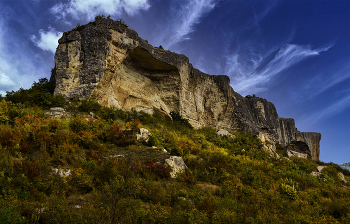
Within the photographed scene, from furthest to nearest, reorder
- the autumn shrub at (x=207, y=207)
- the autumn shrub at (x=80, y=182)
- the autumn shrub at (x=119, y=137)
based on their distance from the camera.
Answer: the autumn shrub at (x=119, y=137) → the autumn shrub at (x=80, y=182) → the autumn shrub at (x=207, y=207)

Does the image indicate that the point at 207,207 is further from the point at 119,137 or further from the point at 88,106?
the point at 88,106

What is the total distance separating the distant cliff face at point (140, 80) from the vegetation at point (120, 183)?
2414 millimetres

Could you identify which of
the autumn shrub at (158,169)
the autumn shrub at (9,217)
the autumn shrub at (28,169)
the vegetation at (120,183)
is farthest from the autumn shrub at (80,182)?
the autumn shrub at (158,169)

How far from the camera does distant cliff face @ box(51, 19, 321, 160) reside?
1647 centimetres

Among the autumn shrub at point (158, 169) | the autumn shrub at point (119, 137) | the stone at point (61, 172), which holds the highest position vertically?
the autumn shrub at point (119, 137)

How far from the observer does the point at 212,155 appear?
13164 millimetres

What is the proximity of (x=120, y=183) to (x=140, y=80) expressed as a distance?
641 inches

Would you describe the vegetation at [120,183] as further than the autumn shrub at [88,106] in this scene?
No

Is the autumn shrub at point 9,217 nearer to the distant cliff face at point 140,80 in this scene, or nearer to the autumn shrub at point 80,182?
the autumn shrub at point 80,182

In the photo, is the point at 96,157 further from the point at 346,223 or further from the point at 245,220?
the point at 346,223

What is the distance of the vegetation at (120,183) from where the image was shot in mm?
4977

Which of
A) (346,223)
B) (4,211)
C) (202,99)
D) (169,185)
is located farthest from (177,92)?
(4,211)

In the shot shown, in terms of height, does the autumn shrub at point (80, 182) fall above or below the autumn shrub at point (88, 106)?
below

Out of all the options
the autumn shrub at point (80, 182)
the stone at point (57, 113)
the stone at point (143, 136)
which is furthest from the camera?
the stone at point (57, 113)
